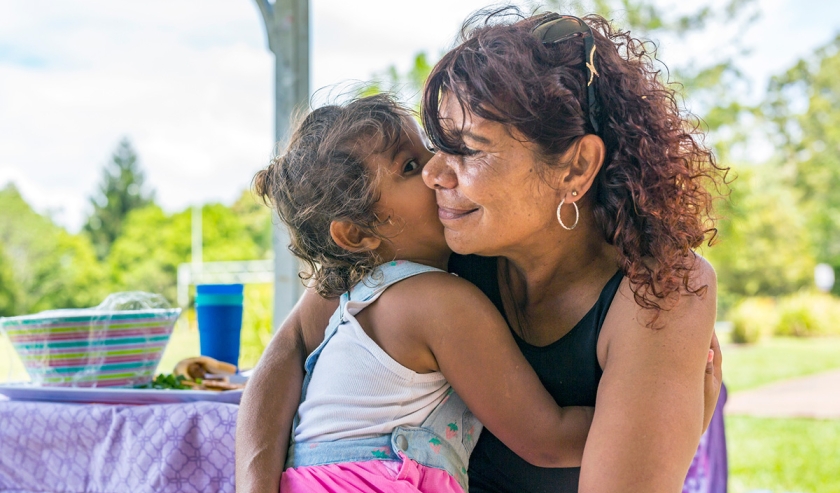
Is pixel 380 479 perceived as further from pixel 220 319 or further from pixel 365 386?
pixel 220 319

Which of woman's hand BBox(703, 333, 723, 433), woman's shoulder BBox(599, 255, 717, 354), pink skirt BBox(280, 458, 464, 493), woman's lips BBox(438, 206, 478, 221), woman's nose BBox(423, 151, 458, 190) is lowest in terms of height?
pink skirt BBox(280, 458, 464, 493)

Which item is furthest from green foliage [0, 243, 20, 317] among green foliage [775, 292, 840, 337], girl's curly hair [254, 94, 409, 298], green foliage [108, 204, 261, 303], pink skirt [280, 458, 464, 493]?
green foliage [775, 292, 840, 337]

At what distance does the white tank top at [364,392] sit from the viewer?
4.10 feet

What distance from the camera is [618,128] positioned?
1196 millimetres

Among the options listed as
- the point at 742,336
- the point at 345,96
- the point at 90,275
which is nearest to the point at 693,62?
the point at 742,336

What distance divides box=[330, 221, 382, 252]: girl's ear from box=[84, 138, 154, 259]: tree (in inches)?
558

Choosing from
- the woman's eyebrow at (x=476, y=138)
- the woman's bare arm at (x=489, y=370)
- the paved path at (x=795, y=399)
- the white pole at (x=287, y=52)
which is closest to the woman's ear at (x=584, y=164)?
the woman's eyebrow at (x=476, y=138)

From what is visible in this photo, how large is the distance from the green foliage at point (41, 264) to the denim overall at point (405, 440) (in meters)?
10.7

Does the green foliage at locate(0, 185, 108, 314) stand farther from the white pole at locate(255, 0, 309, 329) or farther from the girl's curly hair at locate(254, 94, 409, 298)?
the girl's curly hair at locate(254, 94, 409, 298)

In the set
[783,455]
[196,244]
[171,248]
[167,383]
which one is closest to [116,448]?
[167,383]

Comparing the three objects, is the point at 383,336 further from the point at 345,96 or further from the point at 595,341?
the point at 345,96

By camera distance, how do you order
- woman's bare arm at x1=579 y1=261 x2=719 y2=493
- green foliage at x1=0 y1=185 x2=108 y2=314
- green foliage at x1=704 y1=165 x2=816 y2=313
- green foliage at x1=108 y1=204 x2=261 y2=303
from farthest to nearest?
green foliage at x1=108 y1=204 x2=261 y2=303, green foliage at x1=0 y1=185 x2=108 y2=314, green foliage at x1=704 y1=165 x2=816 y2=313, woman's bare arm at x1=579 y1=261 x2=719 y2=493

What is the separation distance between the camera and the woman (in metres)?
1.09

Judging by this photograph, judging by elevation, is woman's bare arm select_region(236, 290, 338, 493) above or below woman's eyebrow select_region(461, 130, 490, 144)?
below
